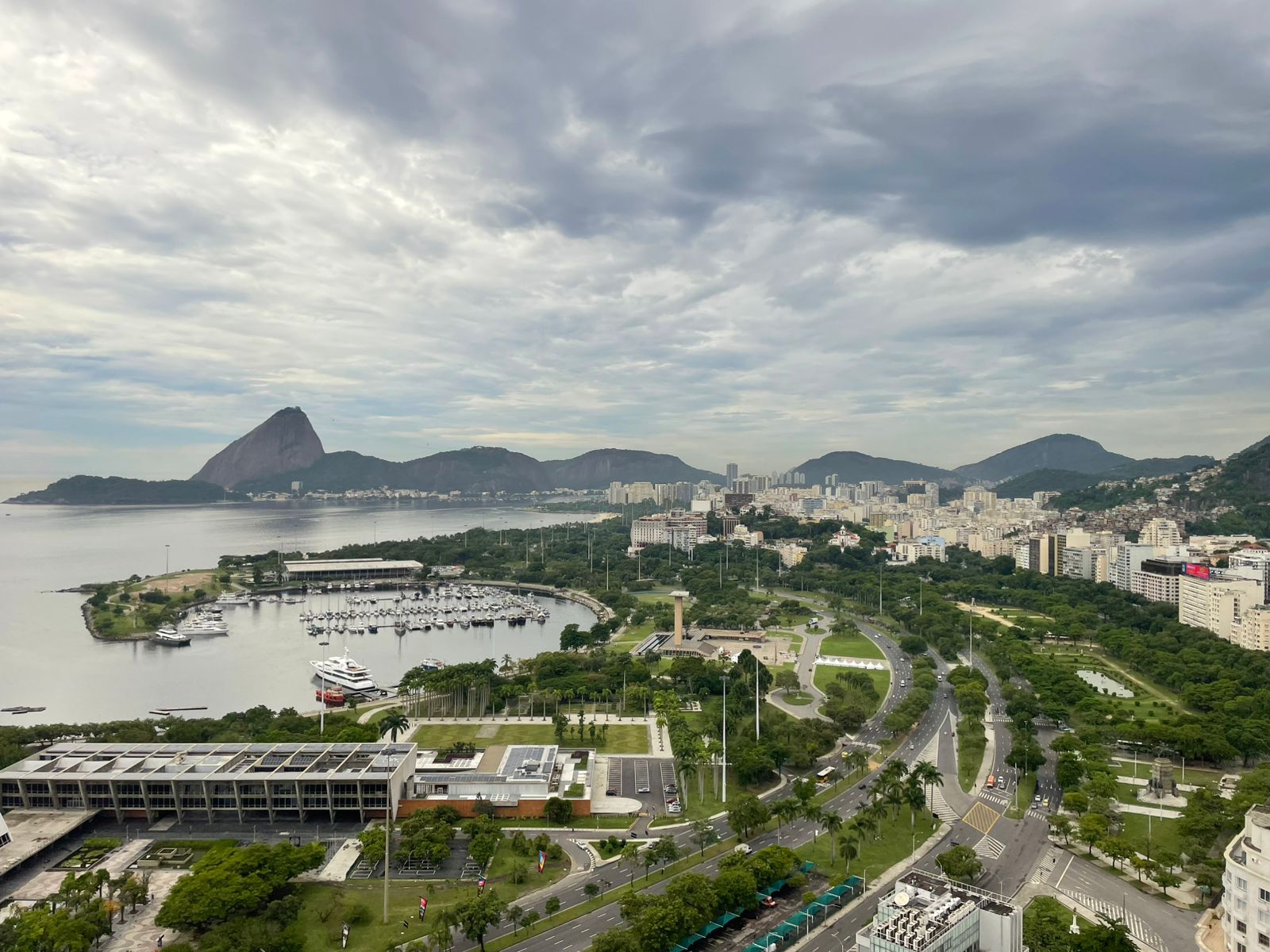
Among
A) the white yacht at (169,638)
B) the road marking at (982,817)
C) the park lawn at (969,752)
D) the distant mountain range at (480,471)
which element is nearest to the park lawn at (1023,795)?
the road marking at (982,817)

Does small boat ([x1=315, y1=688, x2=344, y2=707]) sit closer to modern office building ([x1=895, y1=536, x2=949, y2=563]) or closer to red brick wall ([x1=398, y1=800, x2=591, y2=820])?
red brick wall ([x1=398, y1=800, x2=591, y2=820])

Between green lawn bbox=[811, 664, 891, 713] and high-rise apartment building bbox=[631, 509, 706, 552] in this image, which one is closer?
green lawn bbox=[811, 664, 891, 713]

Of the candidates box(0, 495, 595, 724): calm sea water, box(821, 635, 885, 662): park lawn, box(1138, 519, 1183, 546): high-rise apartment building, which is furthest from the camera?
box(1138, 519, 1183, 546): high-rise apartment building

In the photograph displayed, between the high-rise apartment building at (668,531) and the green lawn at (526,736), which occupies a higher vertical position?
the high-rise apartment building at (668,531)

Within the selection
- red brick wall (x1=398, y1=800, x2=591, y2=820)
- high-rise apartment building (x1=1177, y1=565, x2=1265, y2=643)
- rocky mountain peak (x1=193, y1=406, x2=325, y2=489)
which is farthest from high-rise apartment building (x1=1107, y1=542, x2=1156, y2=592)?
rocky mountain peak (x1=193, y1=406, x2=325, y2=489)

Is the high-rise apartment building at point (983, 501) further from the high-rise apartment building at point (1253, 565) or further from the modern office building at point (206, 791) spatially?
the modern office building at point (206, 791)

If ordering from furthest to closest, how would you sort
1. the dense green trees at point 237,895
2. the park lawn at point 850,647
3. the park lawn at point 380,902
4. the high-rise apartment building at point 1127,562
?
the high-rise apartment building at point 1127,562, the park lawn at point 850,647, the park lawn at point 380,902, the dense green trees at point 237,895

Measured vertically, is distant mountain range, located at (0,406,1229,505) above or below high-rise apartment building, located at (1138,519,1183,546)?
above
